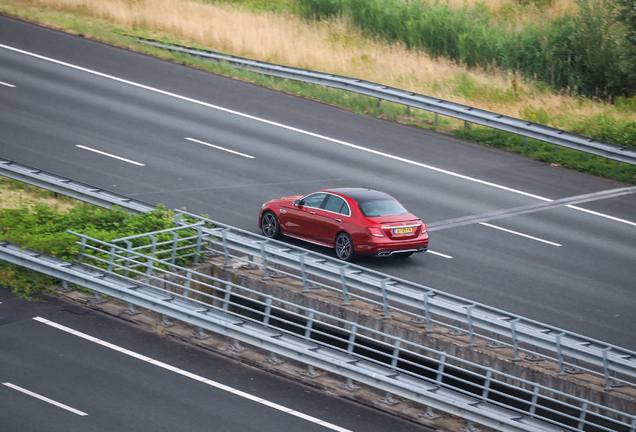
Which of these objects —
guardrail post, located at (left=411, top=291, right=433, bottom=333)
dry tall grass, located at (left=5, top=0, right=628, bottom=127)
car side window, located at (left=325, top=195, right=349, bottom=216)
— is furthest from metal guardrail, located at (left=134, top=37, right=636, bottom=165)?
guardrail post, located at (left=411, top=291, right=433, bottom=333)

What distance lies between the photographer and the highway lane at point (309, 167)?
16.2 meters

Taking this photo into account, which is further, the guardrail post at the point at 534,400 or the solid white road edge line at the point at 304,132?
the solid white road edge line at the point at 304,132

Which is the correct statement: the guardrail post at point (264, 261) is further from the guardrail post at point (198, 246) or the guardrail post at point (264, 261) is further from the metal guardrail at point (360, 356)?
the guardrail post at point (198, 246)

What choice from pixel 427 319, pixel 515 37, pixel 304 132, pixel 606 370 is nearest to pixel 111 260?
pixel 427 319

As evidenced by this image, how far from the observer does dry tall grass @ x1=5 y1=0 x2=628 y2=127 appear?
29047mm

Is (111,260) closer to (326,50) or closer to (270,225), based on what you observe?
(270,225)

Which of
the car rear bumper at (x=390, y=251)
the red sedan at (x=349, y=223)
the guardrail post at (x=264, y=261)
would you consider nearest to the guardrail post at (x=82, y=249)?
the guardrail post at (x=264, y=261)

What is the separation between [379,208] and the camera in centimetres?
1688

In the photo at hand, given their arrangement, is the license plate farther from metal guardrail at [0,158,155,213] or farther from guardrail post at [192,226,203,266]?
metal guardrail at [0,158,155,213]

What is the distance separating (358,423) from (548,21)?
3111 cm

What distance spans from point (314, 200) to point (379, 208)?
1.50 metres

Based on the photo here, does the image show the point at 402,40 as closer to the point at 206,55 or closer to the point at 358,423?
the point at 206,55

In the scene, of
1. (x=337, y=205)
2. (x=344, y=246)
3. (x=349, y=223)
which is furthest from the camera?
(x=337, y=205)

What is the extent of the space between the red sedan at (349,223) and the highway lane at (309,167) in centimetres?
51
